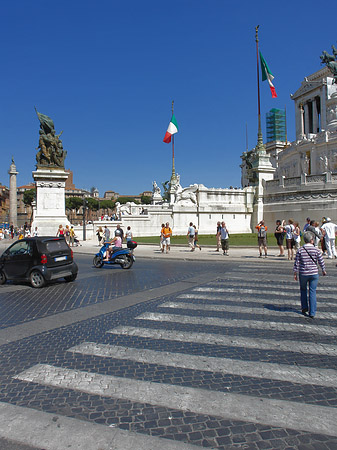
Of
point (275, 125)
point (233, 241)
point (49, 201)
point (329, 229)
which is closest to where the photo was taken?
point (329, 229)

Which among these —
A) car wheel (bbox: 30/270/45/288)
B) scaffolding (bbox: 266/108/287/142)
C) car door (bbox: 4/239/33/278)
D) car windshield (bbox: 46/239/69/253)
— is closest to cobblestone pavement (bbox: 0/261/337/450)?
car wheel (bbox: 30/270/45/288)

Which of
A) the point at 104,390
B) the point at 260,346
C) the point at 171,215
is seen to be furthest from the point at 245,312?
the point at 171,215

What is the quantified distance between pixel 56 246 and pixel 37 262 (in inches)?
28.1

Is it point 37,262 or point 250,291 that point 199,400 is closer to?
point 250,291

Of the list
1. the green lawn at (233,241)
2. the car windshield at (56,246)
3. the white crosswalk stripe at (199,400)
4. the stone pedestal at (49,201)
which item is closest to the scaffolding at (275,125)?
the green lawn at (233,241)

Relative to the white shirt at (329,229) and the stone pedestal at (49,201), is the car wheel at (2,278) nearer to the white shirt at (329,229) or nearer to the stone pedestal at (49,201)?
A: the white shirt at (329,229)

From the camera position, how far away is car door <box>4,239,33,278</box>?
32.6ft

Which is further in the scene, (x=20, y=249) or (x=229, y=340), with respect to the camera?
(x=20, y=249)

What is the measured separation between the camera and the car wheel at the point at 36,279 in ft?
31.7

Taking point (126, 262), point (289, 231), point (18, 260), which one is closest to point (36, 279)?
point (18, 260)

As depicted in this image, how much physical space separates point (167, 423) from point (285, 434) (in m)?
0.97

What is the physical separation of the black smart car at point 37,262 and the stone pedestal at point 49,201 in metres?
16.1

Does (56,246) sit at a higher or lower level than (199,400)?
higher

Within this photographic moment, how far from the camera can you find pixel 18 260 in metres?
10.1
